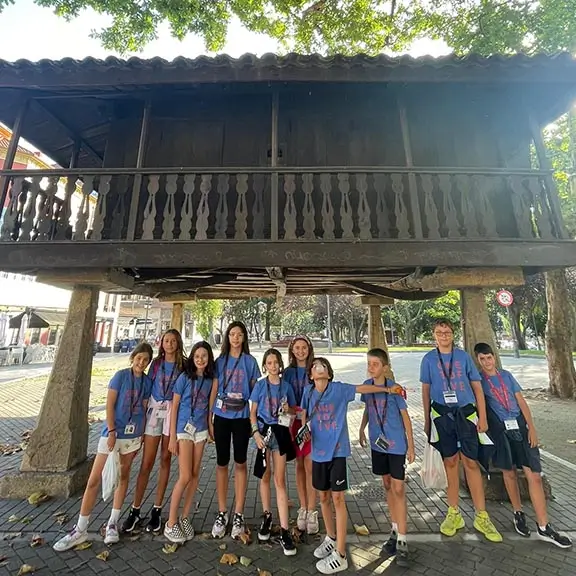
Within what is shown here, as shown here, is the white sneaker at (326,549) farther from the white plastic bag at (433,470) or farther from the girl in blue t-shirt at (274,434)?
the white plastic bag at (433,470)

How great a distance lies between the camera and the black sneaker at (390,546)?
11.0 ft

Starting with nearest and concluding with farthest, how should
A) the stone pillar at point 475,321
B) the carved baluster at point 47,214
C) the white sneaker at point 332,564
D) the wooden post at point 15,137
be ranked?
1. the white sneaker at point 332,564
2. the carved baluster at point 47,214
3. the wooden post at point 15,137
4. the stone pillar at point 475,321

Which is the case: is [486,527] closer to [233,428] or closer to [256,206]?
[233,428]

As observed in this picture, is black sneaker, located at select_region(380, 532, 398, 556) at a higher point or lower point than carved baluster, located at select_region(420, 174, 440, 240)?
lower

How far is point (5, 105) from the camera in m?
4.96

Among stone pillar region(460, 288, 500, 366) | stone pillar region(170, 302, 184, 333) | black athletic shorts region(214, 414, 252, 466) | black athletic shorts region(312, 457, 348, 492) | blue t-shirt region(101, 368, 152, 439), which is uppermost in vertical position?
stone pillar region(170, 302, 184, 333)

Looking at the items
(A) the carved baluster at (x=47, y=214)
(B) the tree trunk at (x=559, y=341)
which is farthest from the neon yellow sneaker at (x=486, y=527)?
(B) the tree trunk at (x=559, y=341)

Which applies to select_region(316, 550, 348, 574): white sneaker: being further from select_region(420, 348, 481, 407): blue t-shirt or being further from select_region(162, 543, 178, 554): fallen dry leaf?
select_region(420, 348, 481, 407): blue t-shirt

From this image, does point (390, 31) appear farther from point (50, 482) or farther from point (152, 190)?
point (50, 482)

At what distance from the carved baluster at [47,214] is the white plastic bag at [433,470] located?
5.48 m

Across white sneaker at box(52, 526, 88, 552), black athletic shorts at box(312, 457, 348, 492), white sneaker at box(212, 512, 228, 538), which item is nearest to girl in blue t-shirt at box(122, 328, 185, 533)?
white sneaker at box(52, 526, 88, 552)

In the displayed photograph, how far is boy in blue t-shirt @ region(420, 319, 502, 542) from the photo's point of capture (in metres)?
3.76

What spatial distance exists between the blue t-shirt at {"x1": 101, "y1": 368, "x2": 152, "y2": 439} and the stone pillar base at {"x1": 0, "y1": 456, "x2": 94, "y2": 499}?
1.58 meters

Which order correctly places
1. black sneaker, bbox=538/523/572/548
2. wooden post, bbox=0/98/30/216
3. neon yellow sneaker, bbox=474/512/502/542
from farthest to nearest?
wooden post, bbox=0/98/30/216 < neon yellow sneaker, bbox=474/512/502/542 < black sneaker, bbox=538/523/572/548
